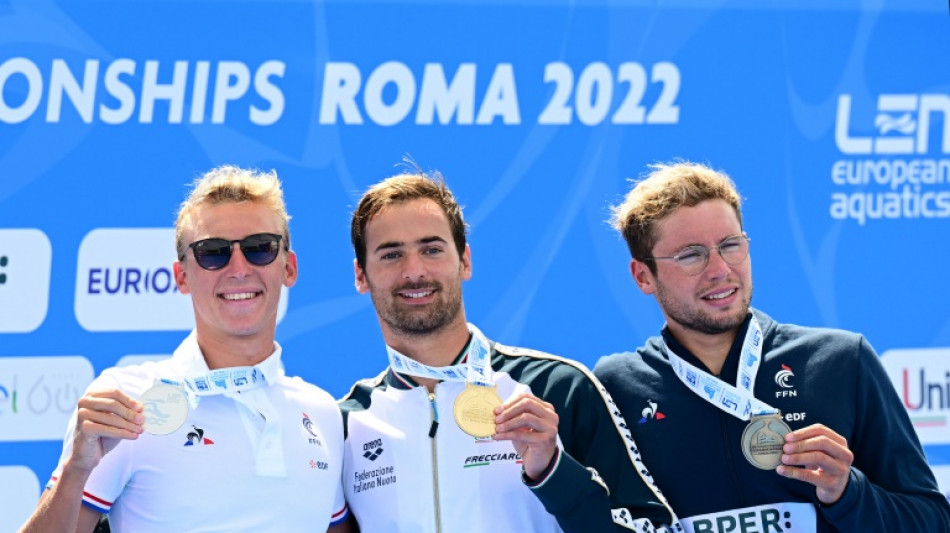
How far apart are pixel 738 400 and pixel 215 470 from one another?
1.40 m

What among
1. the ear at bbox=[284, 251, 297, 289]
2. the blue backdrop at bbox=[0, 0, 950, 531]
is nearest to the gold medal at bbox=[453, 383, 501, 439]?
the ear at bbox=[284, 251, 297, 289]

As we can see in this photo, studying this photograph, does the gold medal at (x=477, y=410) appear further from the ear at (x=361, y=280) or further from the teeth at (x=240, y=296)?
the teeth at (x=240, y=296)

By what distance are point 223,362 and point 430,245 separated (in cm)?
69

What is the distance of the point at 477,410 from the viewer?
264cm

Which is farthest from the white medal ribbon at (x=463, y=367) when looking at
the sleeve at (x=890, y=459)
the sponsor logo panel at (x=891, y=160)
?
the sponsor logo panel at (x=891, y=160)

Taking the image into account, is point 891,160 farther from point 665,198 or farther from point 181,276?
point 181,276

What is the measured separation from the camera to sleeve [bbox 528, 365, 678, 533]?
2.55m

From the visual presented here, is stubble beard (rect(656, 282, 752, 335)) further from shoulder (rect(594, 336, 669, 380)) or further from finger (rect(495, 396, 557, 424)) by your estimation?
finger (rect(495, 396, 557, 424))

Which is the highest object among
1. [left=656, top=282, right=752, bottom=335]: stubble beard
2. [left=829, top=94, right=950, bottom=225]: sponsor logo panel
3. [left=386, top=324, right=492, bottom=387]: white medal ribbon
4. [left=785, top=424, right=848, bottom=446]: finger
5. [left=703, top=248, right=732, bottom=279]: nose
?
[left=829, top=94, right=950, bottom=225]: sponsor logo panel

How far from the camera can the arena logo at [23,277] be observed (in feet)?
13.7

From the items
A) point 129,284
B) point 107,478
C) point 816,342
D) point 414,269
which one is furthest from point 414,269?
point 129,284

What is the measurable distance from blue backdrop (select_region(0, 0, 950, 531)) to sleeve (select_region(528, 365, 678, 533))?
1576 millimetres

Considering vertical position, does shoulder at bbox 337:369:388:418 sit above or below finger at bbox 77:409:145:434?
above

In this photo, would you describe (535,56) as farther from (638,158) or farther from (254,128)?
(254,128)
